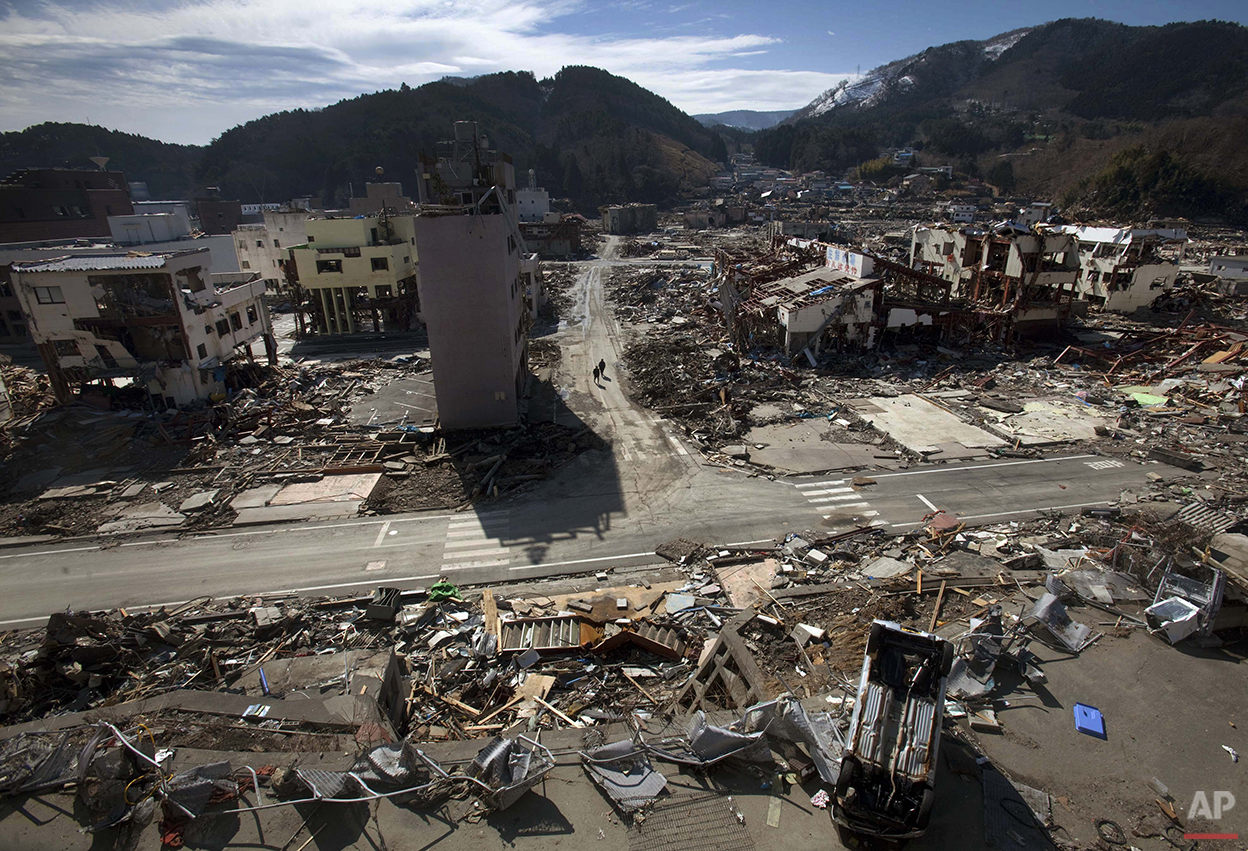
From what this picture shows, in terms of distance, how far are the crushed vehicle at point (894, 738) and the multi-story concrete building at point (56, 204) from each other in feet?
205

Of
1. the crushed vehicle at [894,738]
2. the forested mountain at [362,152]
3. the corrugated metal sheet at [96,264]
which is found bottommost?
the crushed vehicle at [894,738]

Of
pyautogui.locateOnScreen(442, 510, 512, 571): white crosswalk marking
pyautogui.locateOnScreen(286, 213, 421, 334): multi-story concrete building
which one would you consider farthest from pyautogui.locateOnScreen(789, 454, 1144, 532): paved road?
pyautogui.locateOnScreen(286, 213, 421, 334): multi-story concrete building

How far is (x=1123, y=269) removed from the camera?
4012cm

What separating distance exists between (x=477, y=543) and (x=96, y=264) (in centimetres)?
2369

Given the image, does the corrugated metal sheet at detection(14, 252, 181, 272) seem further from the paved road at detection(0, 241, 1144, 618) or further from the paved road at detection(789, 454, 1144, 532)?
the paved road at detection(789, 454, 1144, 532)

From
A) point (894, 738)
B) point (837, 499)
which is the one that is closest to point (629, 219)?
point (837, 499)

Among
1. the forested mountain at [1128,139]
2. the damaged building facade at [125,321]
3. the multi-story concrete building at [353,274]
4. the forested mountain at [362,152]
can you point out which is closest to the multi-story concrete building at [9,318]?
the multi-story concrete building at [353,274]

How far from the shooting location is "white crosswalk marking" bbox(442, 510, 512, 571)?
16.4m

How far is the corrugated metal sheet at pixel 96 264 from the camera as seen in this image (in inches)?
998

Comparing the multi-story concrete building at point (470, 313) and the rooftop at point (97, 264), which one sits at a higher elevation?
the rooftop at point (97, 264)

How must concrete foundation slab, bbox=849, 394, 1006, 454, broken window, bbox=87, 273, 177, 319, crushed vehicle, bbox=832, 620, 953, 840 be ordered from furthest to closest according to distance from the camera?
broken window, bbox=87, 273, 177, 319 < concrete foundation slab, bbox=849, 394, 1006, 454 < crushed vehicle, bbox=832, 620, 953, 840

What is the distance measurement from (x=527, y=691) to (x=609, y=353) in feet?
86.8

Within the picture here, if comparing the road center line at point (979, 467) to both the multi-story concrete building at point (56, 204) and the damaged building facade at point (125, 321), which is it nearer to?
the damaged building facade at point (125, 321)

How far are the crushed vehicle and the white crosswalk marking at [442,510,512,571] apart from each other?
10.7m
